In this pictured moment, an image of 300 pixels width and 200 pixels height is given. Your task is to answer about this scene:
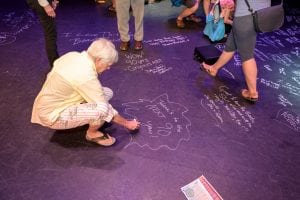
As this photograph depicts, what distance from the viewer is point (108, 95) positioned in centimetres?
291

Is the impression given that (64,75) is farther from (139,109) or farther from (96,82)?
(139,109)

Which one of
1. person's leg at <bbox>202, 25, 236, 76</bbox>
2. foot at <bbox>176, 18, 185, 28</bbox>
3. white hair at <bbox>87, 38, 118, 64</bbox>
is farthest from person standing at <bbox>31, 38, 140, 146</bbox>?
foot at <bbox>176, 18, 185, 28</bbox>

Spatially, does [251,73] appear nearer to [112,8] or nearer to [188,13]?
[188,13]

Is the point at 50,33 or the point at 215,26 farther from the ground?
the point at 50,33

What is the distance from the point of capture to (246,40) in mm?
3047

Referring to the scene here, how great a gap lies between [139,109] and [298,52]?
8.15ft

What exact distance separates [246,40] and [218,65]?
64cm

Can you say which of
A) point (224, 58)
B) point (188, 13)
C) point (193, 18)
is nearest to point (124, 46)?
point (188, 13)

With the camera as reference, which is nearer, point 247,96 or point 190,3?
point 247,96

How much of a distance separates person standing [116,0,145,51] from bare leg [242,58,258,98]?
1442 mm

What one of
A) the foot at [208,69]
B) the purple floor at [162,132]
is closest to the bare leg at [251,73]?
the purple floor at [162,132]

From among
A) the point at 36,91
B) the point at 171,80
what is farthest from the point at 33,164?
the point at 171,80

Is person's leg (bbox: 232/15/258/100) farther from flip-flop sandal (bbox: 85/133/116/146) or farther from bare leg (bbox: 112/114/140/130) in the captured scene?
flip-flop sandal (bbox: 85/133/116/146)

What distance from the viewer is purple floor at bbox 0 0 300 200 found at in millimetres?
2516
